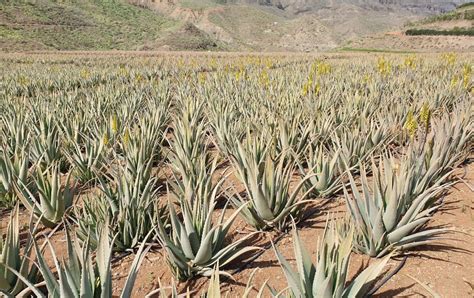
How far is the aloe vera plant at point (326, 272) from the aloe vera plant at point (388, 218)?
53 cm

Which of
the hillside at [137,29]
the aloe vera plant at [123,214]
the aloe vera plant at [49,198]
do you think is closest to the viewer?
the aloe vera plant at [123,214]

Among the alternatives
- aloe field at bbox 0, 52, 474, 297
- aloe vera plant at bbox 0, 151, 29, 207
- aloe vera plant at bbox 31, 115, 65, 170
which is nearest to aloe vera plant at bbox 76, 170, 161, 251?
aloe field at bbox 0, 52, 474, 297

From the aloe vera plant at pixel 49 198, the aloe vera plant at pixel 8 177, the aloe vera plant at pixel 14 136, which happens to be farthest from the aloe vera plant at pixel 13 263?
the aloe vera plant at pixel 14 136

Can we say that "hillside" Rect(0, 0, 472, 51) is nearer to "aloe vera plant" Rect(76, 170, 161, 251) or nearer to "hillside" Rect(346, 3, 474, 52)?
"hillside" Rect(346, 3, 474, 52)

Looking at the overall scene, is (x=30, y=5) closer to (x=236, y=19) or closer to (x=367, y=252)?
(x=367, y=252)

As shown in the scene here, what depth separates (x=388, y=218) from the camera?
2262mm

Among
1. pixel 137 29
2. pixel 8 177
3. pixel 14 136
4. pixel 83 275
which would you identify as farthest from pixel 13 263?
pixel 137 29

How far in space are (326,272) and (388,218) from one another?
793 mm

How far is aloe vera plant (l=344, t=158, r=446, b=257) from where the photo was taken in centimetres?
219

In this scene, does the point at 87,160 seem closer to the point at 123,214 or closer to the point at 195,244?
the point at 123,214

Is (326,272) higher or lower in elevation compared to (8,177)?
higher

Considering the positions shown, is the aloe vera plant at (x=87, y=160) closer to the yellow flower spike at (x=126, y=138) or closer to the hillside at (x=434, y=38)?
the yellow flower spike at (x=126, y=138)

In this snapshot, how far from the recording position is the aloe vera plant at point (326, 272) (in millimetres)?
1590

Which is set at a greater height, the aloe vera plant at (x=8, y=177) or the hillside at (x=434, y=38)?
the hillside at (x=434, y=38)
